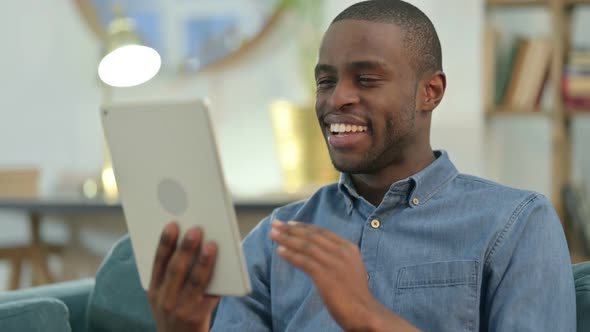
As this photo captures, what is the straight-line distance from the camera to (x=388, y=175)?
1.37m

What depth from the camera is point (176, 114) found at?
3.52ft

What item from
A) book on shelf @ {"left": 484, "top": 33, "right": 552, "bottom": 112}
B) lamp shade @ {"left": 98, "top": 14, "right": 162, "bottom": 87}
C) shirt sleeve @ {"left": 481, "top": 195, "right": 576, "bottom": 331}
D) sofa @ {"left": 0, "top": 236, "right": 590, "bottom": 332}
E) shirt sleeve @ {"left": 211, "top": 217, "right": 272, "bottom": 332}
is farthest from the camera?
lamp shade @ {"left": 98, "top": 14, "right": 162, "bottom": 87}

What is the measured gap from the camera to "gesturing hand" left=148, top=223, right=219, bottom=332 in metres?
1.08

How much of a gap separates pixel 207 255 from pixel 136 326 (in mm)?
763

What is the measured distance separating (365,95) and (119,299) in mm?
738

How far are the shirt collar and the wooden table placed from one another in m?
1.23

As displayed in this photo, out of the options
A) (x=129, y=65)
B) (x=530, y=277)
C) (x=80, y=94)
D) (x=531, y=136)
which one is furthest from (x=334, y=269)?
(x=80, y=94)

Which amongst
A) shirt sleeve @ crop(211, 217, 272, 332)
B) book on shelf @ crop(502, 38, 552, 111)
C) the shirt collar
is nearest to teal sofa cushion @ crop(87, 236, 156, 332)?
shirt sleeve @ crop(211, 217, 272, 332)

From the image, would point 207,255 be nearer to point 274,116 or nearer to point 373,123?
point 373,123

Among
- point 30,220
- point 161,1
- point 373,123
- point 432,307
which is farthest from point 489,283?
point 161,1

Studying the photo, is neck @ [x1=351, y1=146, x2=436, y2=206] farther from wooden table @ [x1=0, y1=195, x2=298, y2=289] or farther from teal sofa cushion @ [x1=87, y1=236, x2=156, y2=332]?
wooden table @ [x1=0, y1=195, x2=298, y2=289]

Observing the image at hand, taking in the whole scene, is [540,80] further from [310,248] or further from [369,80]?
[310,248]

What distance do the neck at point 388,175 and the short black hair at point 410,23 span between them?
12 centimetres

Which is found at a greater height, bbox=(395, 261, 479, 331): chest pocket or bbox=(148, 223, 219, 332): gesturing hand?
bbox=(148, 223, 219, 332): gesturing hand
